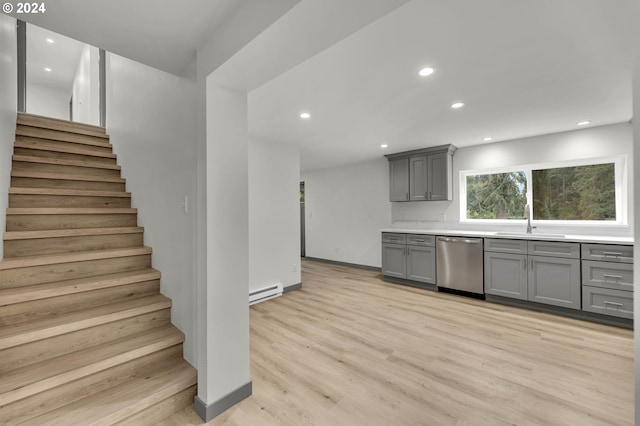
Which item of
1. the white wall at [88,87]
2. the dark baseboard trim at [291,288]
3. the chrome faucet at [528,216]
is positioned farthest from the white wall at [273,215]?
the chrome faucet at [528,216]

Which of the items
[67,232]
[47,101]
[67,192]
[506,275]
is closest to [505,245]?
[506,275]

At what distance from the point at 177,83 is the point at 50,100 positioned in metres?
7.10

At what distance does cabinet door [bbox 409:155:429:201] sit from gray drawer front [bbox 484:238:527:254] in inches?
49.0

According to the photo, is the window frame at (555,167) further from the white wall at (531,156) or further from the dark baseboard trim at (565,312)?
the dark baseboard trim at (565,312)

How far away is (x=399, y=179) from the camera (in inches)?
197

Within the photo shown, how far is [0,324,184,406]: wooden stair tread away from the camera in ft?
4.62

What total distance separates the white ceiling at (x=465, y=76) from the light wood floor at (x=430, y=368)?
2308 millimetres

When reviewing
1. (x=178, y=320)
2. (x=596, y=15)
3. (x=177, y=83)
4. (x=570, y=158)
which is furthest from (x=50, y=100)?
(x=570, y=158)

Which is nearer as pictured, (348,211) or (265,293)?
(265,293)

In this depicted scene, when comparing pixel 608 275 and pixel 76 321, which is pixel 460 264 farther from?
pixel 76 321

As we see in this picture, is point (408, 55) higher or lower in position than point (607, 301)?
higher

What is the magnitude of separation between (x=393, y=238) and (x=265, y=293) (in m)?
2.36

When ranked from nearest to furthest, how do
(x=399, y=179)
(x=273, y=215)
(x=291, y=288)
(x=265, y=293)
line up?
(x=265, y=293) → (x=273, y=215) → (x=291, y=288) → (x=399, y=179)

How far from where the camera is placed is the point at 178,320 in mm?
1997
